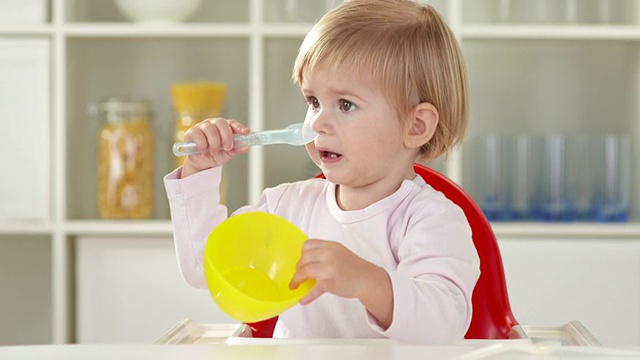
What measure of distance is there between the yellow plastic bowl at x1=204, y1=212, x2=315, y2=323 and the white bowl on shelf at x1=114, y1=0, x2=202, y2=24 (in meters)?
1.69

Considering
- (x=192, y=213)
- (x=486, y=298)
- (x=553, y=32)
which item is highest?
(x=553, y=32)

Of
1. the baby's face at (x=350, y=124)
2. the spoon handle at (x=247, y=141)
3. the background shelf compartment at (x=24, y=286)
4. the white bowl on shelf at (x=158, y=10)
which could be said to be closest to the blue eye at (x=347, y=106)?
the baby's face at (x=350, y=124)

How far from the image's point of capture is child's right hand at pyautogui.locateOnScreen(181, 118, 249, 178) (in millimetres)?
1190

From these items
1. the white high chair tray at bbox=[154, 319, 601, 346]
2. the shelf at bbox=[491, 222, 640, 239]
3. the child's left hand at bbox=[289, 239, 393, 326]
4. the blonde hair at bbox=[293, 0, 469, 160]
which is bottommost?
the white high chair tray at bbox=[154, 319, 601, 346]

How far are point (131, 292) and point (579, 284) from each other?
1148 mm

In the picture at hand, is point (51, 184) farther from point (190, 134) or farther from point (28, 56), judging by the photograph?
point (190, 134)

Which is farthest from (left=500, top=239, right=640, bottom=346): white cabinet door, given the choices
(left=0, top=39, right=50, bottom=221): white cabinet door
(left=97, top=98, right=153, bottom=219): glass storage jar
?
(left=0, top=39, right=50, bottom=221): white cabinet door

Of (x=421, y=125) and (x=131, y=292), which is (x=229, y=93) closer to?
(x=131, y=292)

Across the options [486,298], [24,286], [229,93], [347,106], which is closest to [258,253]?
[347,106]

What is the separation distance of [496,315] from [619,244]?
49.1 inches

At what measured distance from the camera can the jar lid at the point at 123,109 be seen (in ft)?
8.31

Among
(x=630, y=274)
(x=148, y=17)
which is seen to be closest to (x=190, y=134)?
(x=148, y=17)

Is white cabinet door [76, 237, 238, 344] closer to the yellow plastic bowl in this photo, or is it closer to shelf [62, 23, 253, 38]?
shelf [62, 23, 253, 38]

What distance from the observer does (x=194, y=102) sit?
2516 millimetres
